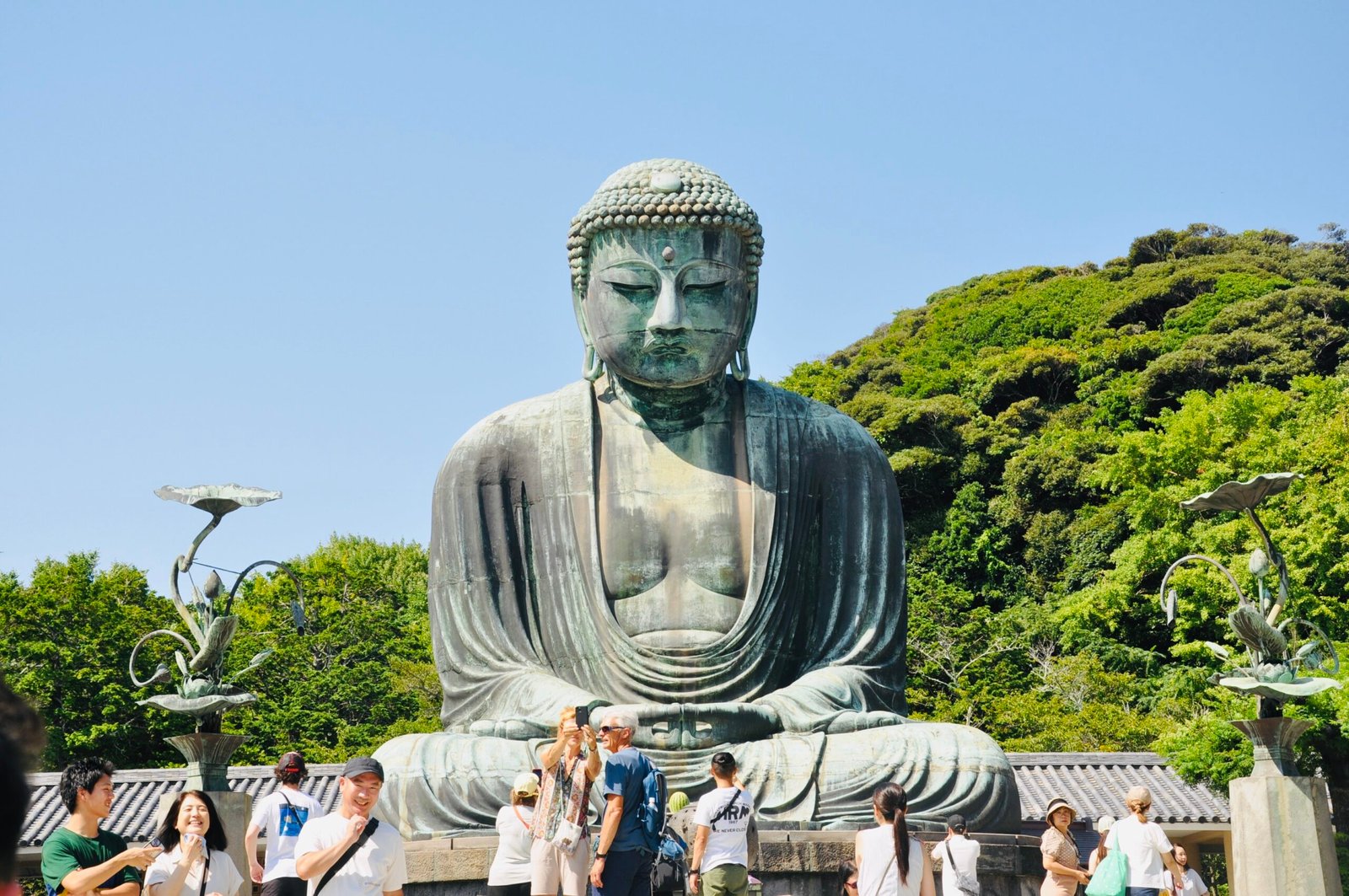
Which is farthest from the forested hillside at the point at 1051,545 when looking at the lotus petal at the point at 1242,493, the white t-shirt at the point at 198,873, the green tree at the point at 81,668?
the white t-shirt at the point at 198,873

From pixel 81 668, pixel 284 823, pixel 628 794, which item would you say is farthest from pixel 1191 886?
pixel 81 668

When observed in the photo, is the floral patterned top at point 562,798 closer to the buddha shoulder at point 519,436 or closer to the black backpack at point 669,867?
the black backpack at point 669,867

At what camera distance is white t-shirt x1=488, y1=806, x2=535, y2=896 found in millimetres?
7891

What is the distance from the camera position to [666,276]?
11.3 m

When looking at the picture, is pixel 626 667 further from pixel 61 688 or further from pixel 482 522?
pixel 61 688

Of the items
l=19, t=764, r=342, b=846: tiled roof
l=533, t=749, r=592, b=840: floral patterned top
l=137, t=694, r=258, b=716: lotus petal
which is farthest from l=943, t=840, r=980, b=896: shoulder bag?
l=19, t=764, r=342, b=846: tiled roof

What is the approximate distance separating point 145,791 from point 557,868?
74.4ft

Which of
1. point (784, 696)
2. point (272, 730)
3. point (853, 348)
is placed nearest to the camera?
point (784, 696)

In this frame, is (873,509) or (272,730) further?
(272,730)

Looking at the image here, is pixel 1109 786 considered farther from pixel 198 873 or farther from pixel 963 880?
pixel 198 873

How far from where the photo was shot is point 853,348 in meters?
55.4

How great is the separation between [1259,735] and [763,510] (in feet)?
14.9

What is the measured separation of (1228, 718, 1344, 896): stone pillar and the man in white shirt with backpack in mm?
6390

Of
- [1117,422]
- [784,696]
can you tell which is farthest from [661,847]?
[1117,422]
